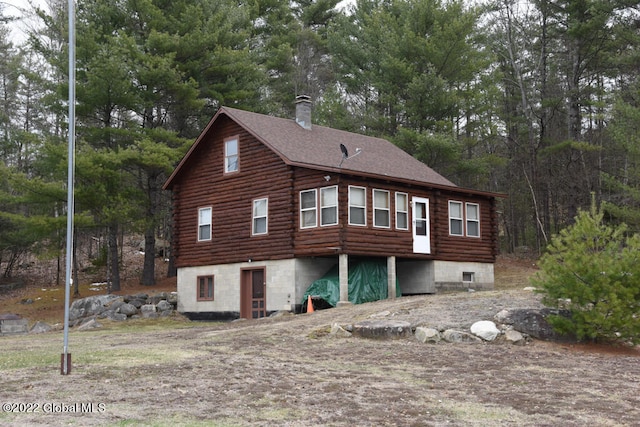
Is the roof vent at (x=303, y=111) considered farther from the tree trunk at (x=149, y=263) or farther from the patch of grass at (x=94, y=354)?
the patch of grass at (x=94, y=354)

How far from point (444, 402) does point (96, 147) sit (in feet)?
103

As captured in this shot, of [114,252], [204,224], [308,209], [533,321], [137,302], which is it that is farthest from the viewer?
[114,252]

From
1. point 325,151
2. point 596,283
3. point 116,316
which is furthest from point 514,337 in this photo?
point 116,316

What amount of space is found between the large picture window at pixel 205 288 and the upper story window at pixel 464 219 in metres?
10.4

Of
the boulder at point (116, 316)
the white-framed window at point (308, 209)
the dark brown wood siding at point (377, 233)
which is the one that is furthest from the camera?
the boulder at point (116, 316)

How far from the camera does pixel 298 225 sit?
24703 millimetres

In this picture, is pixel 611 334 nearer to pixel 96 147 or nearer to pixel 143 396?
pixel 143 396

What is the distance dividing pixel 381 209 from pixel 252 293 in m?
6.11

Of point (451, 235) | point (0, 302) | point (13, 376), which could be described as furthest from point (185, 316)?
point (13, 376)

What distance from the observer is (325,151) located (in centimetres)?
2692

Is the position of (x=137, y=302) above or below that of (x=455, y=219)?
below

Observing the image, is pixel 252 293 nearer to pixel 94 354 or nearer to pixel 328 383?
pixel 94 354

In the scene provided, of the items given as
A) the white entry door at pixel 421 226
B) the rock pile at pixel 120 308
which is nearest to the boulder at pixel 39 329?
the rock pile at pixel 120 308

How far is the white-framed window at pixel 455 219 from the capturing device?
27984 millimetres
